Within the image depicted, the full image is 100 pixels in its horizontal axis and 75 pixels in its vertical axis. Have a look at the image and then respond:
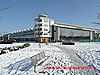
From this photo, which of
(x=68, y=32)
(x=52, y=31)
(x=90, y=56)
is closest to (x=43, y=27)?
(x=52, y=31)

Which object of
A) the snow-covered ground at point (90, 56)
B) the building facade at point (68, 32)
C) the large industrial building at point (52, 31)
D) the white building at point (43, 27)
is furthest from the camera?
the building facade at point (68, 32)

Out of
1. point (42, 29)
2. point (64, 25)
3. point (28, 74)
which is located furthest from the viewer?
point (64, 25)

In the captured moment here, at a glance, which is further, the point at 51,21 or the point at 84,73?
the point at 51,21

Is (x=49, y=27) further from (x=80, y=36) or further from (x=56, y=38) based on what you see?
(x=80, y=36)

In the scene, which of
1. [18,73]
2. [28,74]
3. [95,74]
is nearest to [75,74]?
[95,74]

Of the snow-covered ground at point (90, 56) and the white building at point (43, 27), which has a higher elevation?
the white building at point (43, 27)

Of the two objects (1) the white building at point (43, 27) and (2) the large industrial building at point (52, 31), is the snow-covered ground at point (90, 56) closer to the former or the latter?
(2) the large industrial building at point (52, 31)

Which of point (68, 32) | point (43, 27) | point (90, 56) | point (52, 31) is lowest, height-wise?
point (90, 56)

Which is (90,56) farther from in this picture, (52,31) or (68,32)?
(68,32)

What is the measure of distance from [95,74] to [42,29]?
4491 centimetres

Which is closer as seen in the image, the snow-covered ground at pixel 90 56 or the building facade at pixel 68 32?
the snow-covered ground at pixel 90 56

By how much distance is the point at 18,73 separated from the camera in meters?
4.50

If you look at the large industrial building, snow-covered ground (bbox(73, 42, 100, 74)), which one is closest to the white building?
the large industrial building

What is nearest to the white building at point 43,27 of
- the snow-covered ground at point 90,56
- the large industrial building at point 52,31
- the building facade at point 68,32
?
the large industrial building at point 52,31
